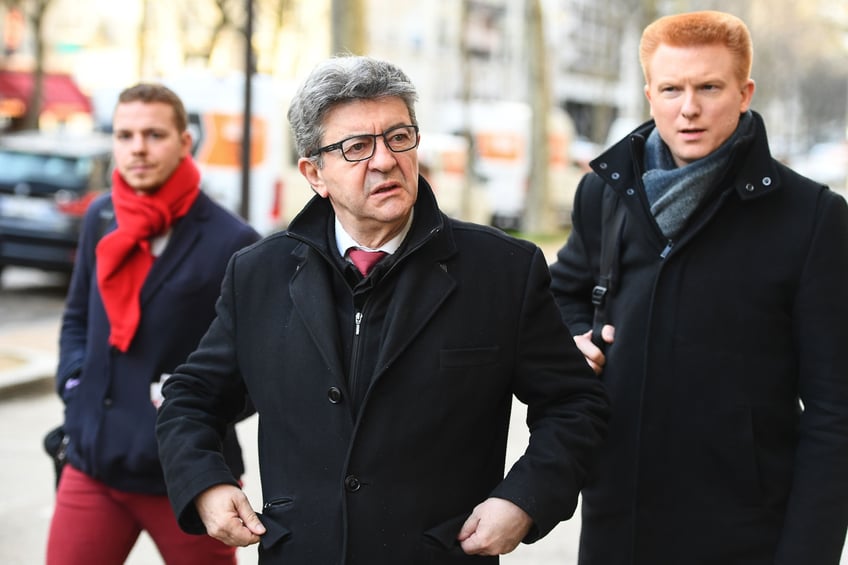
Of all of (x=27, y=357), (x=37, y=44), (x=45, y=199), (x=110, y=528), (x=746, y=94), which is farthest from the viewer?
(x=37, y=44)

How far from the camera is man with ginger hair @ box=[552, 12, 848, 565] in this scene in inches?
108

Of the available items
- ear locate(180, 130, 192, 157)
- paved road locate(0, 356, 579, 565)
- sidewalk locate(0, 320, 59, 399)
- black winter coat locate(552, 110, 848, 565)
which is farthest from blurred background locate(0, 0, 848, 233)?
black winter coat locate(552, 110, 848, 565)

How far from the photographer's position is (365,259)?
258 centimetres

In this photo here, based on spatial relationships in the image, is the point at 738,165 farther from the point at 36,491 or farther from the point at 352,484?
the point at 36,491

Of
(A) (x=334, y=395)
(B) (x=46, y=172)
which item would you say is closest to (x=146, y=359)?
(A) (x=334, y=395)

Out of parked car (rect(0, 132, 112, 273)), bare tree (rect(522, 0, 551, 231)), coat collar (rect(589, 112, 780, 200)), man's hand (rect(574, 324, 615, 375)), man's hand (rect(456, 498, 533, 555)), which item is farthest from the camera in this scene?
bare tree (rect(522, 0, 551, 231))

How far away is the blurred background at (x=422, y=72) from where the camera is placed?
18922mm

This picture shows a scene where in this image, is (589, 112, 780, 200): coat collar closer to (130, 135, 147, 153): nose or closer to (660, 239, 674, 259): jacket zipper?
(660, 239, 674, 259): jacket zipper

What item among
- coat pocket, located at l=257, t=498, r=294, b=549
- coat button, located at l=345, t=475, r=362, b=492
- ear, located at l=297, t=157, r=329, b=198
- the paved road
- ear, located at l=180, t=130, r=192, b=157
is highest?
ear, located at l=297, t=157, r=329, b=198

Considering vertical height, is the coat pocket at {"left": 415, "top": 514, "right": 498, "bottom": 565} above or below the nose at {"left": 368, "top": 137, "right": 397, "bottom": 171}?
below

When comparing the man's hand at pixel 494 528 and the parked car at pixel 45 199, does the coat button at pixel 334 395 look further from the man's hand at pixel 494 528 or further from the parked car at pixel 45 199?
the parked car at pixel 45 199

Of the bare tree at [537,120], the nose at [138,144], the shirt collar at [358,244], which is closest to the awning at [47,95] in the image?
the bare tree at [537,120]

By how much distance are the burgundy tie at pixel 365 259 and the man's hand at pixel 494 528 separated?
553 millimetres

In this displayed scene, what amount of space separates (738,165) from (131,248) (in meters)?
1.88
